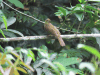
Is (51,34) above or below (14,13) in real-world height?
below

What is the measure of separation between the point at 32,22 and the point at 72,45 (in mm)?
1247

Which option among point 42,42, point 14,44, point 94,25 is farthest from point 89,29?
point 14,44

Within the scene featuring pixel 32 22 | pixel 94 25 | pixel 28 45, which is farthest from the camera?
pixel 32 22

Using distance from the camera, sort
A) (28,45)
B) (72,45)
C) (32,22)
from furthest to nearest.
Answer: (72,45), (32,22), (28,45)

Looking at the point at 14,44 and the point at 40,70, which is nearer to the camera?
the point at 40,70

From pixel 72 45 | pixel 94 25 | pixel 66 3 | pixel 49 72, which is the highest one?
pixel 66 3

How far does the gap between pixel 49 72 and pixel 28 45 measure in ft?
4.36

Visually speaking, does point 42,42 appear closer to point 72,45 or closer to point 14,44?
point 14,44

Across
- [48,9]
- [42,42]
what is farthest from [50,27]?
[48,9]

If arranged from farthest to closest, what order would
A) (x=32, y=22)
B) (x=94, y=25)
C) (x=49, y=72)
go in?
(x=32, y=22) < (x=94, y=25) < (x=49, y=72)

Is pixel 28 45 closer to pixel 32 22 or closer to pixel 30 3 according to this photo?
pixel 32 22

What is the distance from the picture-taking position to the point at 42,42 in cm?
270

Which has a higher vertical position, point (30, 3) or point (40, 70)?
point (30, 3)

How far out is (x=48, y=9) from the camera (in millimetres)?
3340
